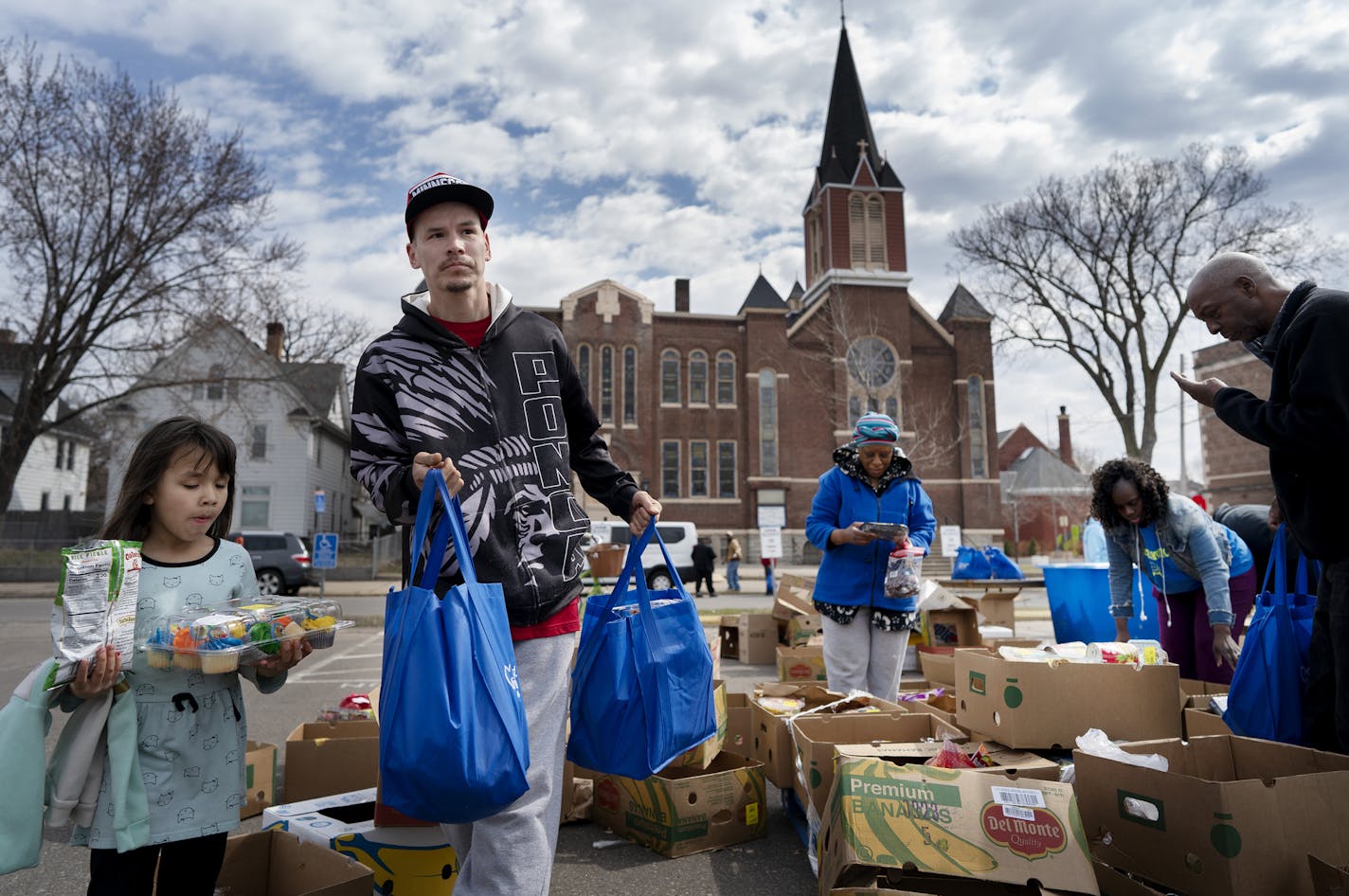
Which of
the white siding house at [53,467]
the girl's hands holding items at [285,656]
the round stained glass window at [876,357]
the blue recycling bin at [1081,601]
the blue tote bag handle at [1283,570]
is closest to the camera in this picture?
the girl's hands holding items at [285,656]

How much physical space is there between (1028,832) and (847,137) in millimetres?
45845

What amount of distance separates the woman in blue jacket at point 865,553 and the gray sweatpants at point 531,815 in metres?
2.74

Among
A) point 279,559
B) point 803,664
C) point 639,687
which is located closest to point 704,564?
point 279,559

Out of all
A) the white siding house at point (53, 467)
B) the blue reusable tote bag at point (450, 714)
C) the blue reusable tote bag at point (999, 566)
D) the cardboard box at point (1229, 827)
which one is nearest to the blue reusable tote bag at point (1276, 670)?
the cardboard box at point (1229, 827)

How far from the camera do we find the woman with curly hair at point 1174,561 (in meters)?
4.64

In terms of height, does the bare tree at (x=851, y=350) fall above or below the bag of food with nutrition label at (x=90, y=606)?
above

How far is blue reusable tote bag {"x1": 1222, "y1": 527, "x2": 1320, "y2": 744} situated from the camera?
9.78 ft

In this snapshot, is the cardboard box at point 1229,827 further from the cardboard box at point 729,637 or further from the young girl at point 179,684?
the cardboard box at point 729,637

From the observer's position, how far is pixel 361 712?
4.64m

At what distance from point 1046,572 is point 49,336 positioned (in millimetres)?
26739

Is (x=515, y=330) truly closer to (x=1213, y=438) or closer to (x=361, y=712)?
(x=361, y=712)

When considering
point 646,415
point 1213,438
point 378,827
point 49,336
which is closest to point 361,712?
point 378,827

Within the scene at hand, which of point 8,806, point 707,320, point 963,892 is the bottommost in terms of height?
point 963,892

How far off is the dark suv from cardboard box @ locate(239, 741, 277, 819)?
693 inches
